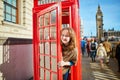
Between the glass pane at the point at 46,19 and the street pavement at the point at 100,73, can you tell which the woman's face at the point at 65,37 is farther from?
the street pavement at the point at 100,73

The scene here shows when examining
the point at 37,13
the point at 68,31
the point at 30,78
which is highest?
the point at 37,13

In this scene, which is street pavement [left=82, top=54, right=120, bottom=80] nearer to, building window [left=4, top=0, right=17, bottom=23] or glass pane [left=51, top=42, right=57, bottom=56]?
building window [left=4, top=0, right=17, bottom=23]

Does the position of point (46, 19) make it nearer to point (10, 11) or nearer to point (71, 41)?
point (71, 41)

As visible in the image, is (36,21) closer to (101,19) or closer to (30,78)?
(30,78)

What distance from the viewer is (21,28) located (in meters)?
8.69

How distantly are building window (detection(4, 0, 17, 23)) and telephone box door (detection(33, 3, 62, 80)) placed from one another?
2198 millimetres

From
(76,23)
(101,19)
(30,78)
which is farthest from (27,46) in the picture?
(101,19)

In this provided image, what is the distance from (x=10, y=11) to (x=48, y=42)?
11.5 ft

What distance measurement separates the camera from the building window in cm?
761

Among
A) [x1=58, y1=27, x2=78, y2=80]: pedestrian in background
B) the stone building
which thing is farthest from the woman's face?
the stone building

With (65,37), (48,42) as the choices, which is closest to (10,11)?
(48,42)

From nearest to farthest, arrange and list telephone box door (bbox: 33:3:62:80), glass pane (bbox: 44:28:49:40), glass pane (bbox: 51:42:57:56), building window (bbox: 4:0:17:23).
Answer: telephone box door (bbox: 33:3:62:80) → glass pane (bbox: 51:42:57:56) → glass pane (bbox: 44:28:49:40) → building window (bbox: 4:0:17:23)

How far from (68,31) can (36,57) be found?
166cm

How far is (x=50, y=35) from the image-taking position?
488cm
